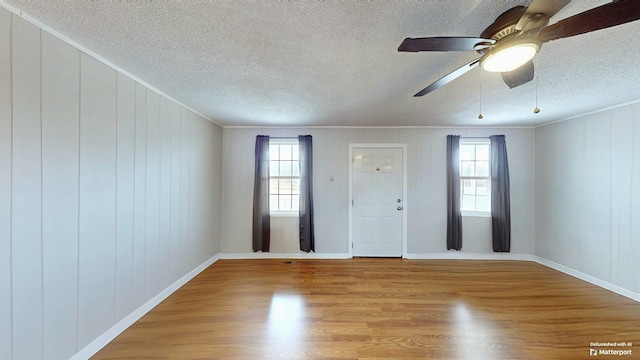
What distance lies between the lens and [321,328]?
2090 millimetres

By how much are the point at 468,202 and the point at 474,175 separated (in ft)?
1.65

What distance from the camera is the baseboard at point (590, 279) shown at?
2645 millimetres

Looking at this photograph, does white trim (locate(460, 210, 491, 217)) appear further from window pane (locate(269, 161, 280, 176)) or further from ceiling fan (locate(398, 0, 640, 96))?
window pane (locate(269, 161, 280, 176))

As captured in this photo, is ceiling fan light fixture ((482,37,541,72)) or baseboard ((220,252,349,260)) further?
baseboard ((220,252,349,260))

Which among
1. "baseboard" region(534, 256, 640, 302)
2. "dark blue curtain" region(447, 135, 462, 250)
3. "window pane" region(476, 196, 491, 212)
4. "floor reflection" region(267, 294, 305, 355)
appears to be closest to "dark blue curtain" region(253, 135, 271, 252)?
"floor reflection" region(267, 294, 305, 355)

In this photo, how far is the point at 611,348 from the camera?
1848mm

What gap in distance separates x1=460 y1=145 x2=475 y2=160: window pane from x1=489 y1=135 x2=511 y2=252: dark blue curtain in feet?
0.99

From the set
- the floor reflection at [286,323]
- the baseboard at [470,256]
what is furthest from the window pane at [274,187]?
the baseboard at [470,256]

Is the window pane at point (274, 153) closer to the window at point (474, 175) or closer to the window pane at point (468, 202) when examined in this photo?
the window at point (474, 175)

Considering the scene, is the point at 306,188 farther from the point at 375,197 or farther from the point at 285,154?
the point at 375,197

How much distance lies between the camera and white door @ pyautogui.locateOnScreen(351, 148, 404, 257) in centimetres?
405

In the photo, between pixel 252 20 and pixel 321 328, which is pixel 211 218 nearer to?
pixel 321 328

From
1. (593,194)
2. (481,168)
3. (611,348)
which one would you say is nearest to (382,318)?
(611,348)

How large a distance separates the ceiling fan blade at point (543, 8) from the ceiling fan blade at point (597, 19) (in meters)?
0.06
